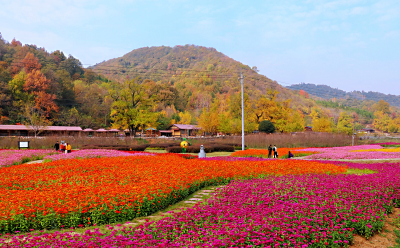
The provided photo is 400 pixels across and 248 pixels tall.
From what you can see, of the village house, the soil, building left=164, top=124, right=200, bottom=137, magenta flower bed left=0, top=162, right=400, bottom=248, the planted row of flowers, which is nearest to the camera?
magenta flower bed left=0, top=162, right=400, bottom=248

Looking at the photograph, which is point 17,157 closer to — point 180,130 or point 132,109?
point 132,109

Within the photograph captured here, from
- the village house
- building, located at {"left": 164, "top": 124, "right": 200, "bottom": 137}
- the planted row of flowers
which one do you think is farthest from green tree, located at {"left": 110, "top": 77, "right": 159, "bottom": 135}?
building, located at {"left": 164, "top": 124, "right": 200, "bottom": 137}

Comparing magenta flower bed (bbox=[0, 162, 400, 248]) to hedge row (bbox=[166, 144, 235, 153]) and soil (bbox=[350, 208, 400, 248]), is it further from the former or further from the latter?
hedge row (bbox=[166, 144, 235, 153])

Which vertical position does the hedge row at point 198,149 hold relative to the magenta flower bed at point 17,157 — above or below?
below

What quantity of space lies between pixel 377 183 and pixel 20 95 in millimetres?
73173

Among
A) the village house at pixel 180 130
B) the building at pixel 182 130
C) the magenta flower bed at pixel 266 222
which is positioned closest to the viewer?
the magenta flower bed at pixel 266 222

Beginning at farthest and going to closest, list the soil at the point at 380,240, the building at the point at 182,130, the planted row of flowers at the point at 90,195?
the building at the point at 182,130 → the planted row of flowers at the point at 90,195 → the soil at the point at 380,240

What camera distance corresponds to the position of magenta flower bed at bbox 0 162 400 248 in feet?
14.0

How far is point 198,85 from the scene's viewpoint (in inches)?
5143

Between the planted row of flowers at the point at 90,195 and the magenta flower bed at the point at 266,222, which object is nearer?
the magenta flower bed at the point at 266,222

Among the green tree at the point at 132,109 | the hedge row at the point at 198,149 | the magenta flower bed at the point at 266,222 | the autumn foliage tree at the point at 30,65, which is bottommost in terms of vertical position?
the hedge row at the point at 198,149

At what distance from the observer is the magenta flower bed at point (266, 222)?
14.0 ft

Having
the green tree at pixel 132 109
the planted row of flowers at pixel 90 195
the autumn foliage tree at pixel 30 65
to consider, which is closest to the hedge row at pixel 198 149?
the planted row of flowers at pixel 90 195

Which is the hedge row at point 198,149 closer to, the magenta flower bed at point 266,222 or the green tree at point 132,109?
the green tree at point 132,109
